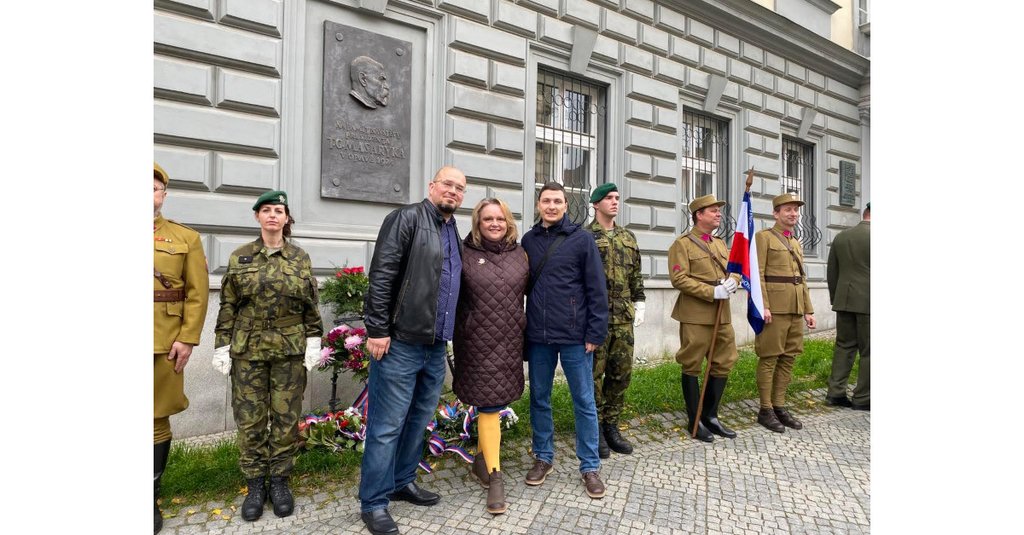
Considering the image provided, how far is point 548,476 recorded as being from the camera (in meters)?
4.02

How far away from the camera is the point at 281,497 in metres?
3.43

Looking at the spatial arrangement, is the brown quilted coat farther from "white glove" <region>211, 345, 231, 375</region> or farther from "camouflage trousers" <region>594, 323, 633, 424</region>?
"white glove" <region>211, 345, 231, 375</region>

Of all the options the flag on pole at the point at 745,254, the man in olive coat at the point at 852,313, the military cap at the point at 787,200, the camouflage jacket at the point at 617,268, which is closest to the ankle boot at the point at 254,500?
the camouflage jacket at the point at 617,268

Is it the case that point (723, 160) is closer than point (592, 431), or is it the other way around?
point (592, 431)

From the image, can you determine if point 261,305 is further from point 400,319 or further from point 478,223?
point 478,223

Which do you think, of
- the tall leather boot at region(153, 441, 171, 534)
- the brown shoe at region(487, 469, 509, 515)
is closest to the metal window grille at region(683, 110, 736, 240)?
the brown shoe at region(487, 469, 509, 515)

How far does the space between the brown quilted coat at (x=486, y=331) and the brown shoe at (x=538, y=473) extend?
2.12 ft

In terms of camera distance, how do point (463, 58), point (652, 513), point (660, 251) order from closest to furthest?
point (652, 513), point (463, 58), point (660, 251)

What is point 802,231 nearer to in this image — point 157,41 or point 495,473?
point 495,473

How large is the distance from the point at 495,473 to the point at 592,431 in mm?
726

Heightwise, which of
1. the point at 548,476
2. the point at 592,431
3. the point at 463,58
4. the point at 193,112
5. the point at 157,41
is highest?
the point at 463,58

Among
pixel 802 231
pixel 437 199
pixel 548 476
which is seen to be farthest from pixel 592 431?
pixel 802 231

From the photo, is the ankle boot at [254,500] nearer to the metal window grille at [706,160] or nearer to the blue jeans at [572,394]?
the blue jeans at [572,394]

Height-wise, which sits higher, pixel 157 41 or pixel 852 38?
pixel 852 38
